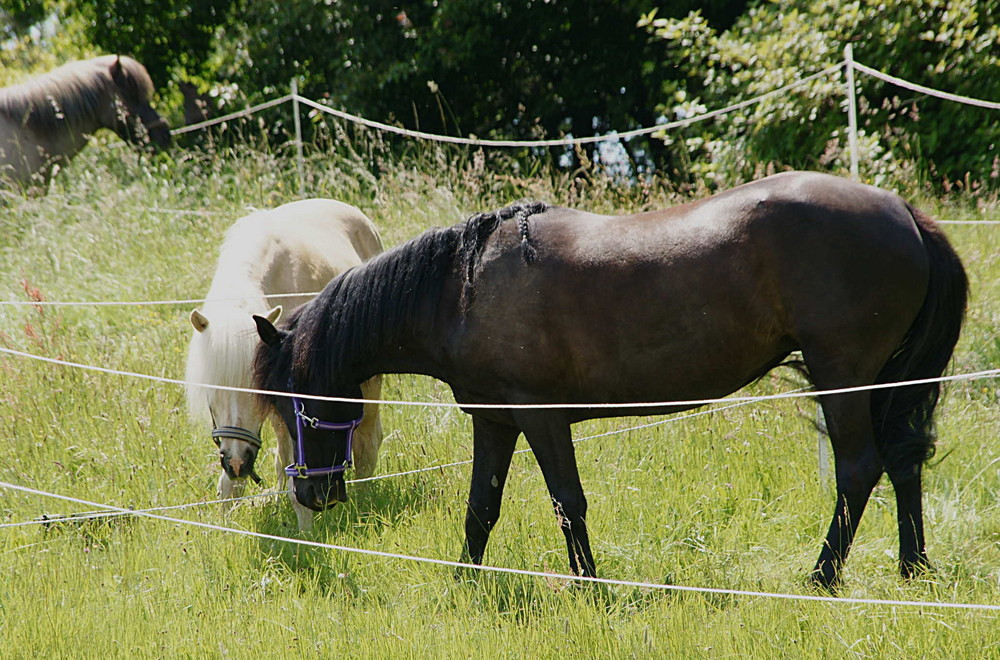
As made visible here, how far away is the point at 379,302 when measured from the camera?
4.34 metres

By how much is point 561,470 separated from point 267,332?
4.88ft

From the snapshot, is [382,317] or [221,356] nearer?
[382,317]

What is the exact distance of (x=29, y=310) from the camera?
7.68 m

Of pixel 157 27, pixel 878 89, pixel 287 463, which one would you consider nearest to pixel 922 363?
pixel 287 463

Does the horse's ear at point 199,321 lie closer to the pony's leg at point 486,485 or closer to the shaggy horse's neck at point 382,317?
the shaggy horse's neck at point 382,317

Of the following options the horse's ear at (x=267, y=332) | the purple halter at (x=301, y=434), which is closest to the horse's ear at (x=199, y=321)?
the horse's ear at (x=267, y=332)

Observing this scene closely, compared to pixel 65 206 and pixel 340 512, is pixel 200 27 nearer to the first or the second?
pixel 65 206

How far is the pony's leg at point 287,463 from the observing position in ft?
16.5

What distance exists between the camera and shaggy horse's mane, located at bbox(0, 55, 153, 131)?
9.73m

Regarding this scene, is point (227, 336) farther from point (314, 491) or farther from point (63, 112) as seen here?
point (63, 112)

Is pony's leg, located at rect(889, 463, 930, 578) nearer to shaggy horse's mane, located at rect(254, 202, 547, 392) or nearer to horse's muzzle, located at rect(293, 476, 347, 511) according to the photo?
shaggy horse's mane, located at rect(254, 202, 547, 392)

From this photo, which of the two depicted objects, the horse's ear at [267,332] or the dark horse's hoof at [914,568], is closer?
the dark horse's hoof at [914,568]

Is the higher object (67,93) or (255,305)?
(67,93)

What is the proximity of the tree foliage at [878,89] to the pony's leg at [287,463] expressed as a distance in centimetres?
431
